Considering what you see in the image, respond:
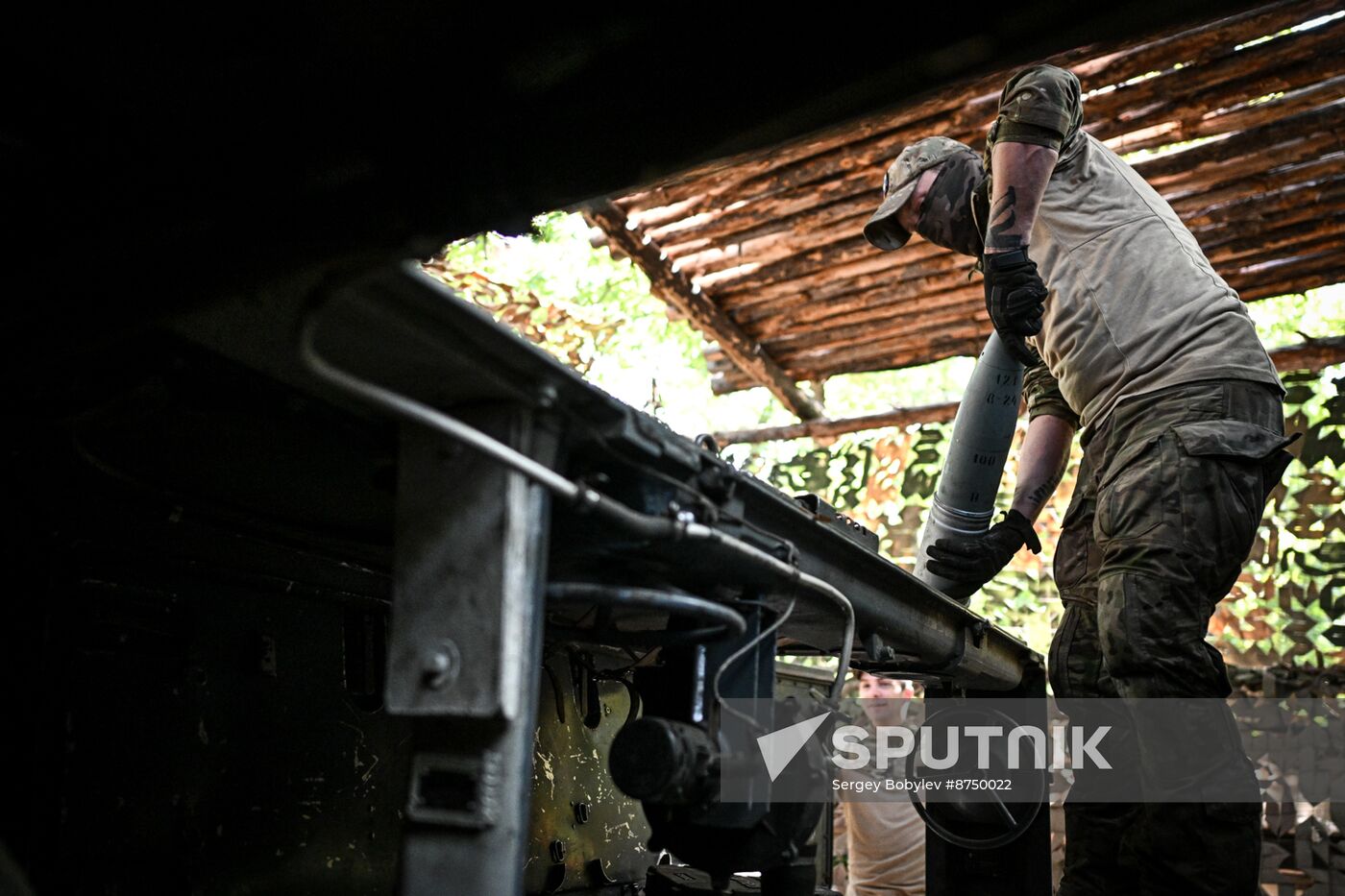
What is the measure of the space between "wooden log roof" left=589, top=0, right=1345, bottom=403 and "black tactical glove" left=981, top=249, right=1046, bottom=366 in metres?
1.25

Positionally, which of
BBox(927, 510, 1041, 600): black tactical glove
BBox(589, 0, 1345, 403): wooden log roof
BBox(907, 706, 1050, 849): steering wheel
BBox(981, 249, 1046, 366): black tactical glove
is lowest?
BBox(907, 706, 1050, 849): steering wheel

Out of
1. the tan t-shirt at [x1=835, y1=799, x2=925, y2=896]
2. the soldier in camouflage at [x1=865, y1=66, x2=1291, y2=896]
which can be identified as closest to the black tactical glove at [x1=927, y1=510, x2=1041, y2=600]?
the soldier in camouflage at [x1=865, y1=66, x2=1291, y2=896]

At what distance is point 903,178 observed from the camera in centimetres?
374

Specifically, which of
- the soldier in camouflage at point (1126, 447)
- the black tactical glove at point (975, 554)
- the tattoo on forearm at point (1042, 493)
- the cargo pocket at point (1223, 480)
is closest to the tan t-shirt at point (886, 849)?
the soldier in camouflage at point (1126, 447)

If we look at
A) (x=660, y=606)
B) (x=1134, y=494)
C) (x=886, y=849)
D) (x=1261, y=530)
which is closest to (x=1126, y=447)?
(x=1134, y=494)

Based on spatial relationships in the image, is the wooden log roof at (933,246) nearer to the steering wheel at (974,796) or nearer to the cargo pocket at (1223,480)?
the cargo pocket at (1223,480)

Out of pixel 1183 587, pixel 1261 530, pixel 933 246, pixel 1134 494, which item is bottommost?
pixel 1183 587

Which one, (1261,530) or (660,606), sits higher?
(1261,530)

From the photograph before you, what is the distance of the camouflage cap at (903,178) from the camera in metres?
3.68

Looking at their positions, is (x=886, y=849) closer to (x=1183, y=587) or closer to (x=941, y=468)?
(x=941, y=468)

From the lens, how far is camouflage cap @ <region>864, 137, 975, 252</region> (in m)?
3.68

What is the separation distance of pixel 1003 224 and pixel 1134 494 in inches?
33.0

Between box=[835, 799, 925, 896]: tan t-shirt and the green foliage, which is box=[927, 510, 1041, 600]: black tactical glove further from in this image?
box=[835, 799, 925, 896]: tan t-shirt

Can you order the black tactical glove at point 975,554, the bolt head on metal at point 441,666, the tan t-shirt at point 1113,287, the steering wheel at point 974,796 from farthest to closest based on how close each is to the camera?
the steering wheel at point 974,796, the black tactical glove at point 975,554, the tan t-shirt at point 1113,287, the bolt head on metal at point 441,666
